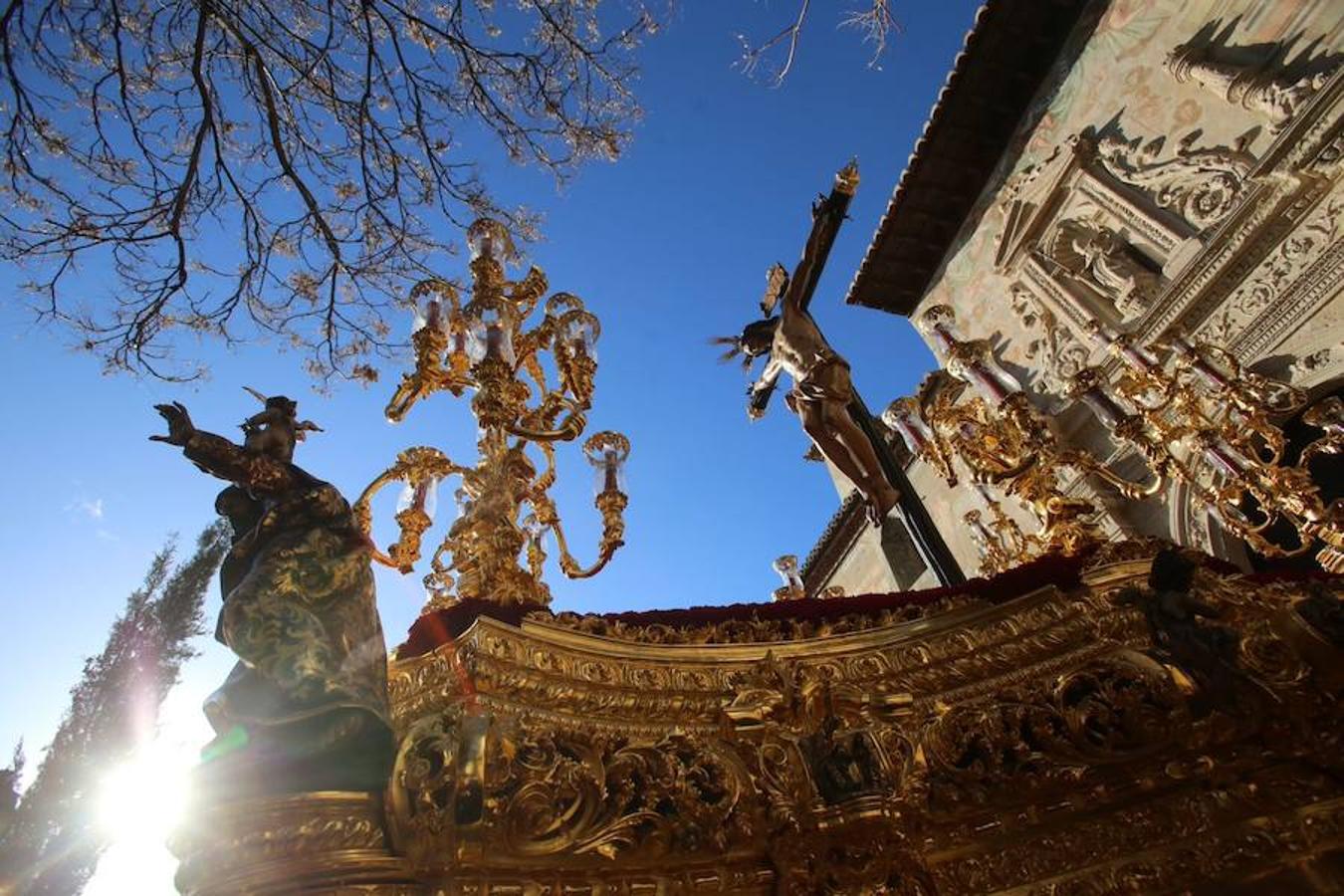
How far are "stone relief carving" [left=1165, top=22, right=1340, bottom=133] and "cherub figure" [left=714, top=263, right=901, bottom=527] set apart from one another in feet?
17.9

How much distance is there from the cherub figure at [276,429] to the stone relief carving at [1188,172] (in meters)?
9.15

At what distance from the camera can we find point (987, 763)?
2039 millimetres

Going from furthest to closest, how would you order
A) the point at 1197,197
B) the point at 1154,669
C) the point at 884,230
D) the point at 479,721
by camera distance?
the point at 884,230, the point at 1197,197, the point at 1154,669, the point at 479,721

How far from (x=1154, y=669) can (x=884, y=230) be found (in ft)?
39.6

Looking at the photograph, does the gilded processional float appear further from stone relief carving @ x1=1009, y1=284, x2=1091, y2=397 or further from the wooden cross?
stone relief carving @ x1=1009, y1=284, x2=1091, y2=397

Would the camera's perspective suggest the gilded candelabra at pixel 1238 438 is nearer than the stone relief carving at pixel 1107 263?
Yes

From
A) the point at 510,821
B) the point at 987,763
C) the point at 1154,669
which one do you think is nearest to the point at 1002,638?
the point at 1154,669

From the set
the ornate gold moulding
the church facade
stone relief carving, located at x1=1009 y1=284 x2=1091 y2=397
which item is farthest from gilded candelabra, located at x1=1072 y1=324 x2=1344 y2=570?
stone relief carving, located at x1=1009 y1=284 x2=1091 y2=397

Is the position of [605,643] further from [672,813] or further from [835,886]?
[835,886]

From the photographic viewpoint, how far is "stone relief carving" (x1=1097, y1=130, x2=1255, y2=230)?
305 inches

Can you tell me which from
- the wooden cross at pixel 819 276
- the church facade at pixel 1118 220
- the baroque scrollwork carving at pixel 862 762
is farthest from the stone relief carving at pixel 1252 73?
the baroque scrollwork carving at pixel 862 762

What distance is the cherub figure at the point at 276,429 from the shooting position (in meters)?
2.51

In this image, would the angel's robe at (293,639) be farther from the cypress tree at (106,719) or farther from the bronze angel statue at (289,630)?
the cypress tree at (106,719)

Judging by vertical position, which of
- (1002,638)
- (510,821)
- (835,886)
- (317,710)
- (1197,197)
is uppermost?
(1197,197)
